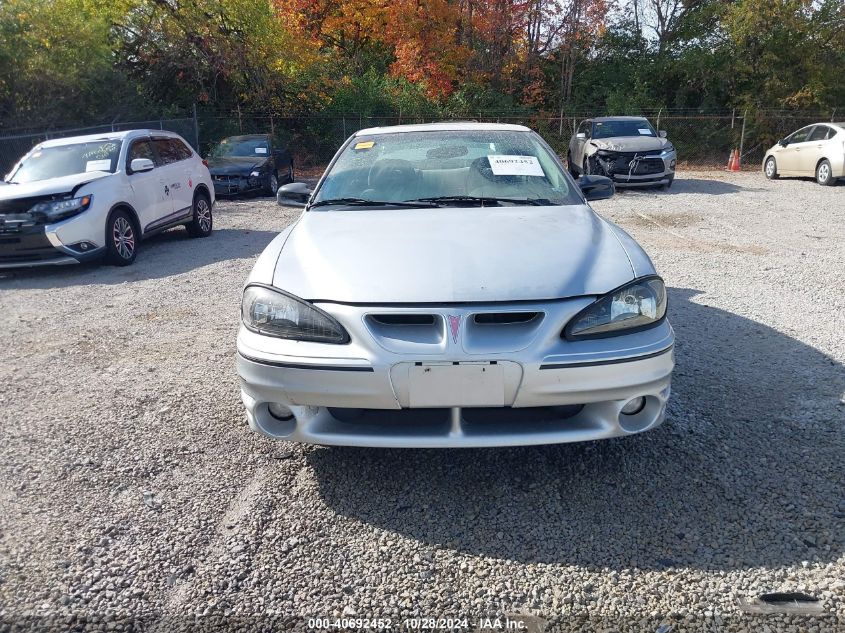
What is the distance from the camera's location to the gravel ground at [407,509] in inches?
96.5

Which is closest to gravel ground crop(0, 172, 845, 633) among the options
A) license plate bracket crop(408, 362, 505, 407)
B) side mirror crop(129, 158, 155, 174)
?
license plate bracket crop(408, 362, 505, 407)

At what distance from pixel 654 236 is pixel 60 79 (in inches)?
602

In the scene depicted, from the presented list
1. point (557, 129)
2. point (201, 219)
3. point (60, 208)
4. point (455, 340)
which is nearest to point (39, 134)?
point (201, 219)

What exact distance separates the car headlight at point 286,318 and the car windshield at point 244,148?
1374 centimetres

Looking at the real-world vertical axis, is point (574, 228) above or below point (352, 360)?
above

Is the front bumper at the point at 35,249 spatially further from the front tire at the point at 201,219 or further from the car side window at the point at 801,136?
the car side window at the point at 801,136

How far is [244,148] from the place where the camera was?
16.1 metres

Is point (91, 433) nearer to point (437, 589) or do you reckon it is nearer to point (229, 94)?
point (437, 589)

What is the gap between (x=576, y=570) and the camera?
2.59m

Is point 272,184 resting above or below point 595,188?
below

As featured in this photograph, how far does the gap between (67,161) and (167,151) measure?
1611 mm

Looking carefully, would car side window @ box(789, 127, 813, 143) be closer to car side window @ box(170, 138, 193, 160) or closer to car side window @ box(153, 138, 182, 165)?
car side window @ box(170, 138, 193, 160)

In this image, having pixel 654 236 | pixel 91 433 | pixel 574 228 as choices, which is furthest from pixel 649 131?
pixel 91 433

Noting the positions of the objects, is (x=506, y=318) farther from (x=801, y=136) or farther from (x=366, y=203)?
(x=801, y=136)
